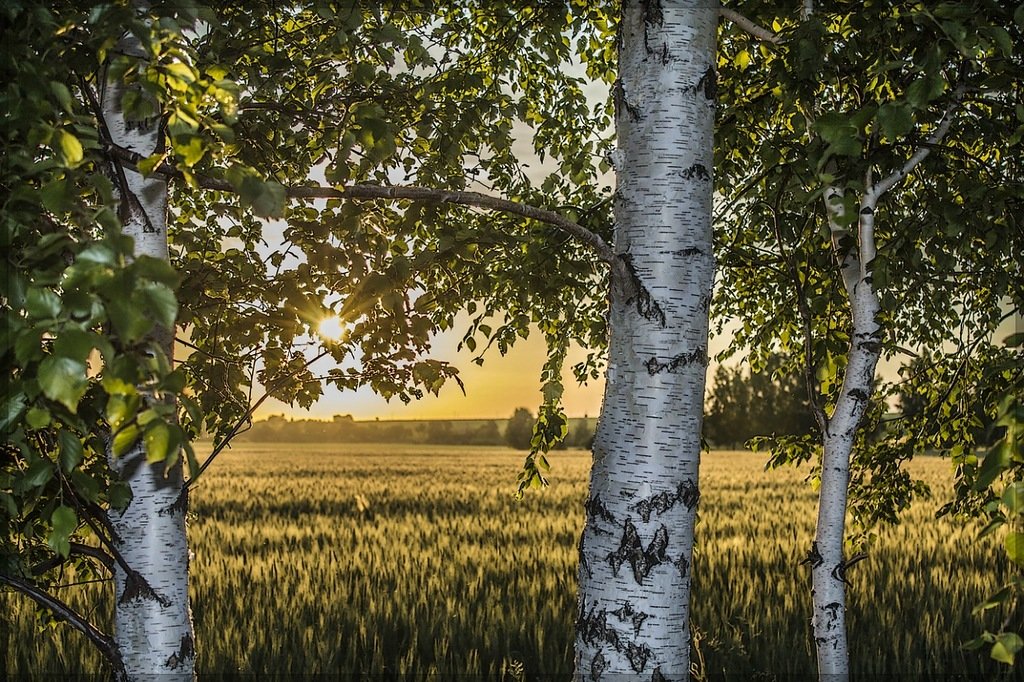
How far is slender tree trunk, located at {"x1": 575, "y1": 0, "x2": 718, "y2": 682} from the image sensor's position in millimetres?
2574

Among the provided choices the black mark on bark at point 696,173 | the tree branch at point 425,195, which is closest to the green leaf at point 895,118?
the black mark on bark at point 696,173

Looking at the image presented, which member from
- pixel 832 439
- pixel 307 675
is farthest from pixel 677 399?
pixel 307 675

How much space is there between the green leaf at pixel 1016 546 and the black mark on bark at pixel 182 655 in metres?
2.58

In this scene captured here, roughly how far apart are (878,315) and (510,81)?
2824 mm

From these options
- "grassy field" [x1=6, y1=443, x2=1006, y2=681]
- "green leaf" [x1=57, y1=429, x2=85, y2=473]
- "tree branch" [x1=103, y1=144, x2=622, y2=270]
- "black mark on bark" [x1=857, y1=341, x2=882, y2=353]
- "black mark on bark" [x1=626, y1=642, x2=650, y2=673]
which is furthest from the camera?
"grassy field" [x1=6, y1=443, x2=1006, y2=681]

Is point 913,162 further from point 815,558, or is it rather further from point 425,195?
point 425,195

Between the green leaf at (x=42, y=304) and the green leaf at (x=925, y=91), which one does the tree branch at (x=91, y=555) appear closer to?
the green leaf at (x=42, y=304)

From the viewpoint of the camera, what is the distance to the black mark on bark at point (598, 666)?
2.59 m

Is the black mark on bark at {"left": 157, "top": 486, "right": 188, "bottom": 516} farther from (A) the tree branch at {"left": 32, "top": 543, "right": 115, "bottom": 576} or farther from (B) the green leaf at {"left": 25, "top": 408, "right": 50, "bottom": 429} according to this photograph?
(B) the green leaf at {"left": 25, "top": 408, "right": 50, "bottom": 429}

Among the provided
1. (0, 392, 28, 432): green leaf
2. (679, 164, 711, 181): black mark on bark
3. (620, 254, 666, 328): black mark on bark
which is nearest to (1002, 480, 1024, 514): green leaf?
(620, 254, 666, 328): black mark on bark

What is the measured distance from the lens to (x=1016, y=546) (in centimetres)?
178

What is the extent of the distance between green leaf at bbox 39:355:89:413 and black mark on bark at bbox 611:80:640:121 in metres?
1.97

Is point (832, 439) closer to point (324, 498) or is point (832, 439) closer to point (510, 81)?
point (510, 81)

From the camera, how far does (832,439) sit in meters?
4.15
